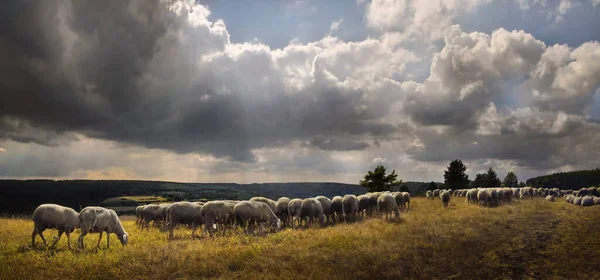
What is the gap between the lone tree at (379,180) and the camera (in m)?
62.3

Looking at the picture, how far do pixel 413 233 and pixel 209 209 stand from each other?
1236 centimetres

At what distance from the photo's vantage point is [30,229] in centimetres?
2245

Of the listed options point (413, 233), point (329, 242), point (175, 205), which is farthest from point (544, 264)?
point (175, 205)

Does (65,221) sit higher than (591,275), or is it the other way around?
(65,221)

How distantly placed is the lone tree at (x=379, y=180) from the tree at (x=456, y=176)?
1368 inches

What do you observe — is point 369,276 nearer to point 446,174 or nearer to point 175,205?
point 175,205

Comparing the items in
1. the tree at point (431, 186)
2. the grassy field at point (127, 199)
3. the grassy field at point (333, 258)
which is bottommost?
the grassy field at point (127, 199)

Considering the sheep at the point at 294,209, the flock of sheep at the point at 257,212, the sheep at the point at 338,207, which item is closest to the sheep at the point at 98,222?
the flock of sheep at the point at 257,212

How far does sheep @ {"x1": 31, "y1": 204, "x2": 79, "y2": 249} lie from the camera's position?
16344mm

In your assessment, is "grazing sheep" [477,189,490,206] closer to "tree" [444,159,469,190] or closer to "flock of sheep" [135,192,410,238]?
"flock of sheep" [135,192,410,238]

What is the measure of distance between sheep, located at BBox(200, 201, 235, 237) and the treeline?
168 metres

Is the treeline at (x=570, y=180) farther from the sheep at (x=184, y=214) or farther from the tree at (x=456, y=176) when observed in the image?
the sheep at (x=184, y=214)

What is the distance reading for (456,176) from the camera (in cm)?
8975

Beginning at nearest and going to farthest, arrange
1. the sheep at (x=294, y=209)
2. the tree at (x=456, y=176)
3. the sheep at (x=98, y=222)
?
the sheep at (x=98, y=222)
the sheep at (x=294, y=209)
the tree at (x=456, y=176)
